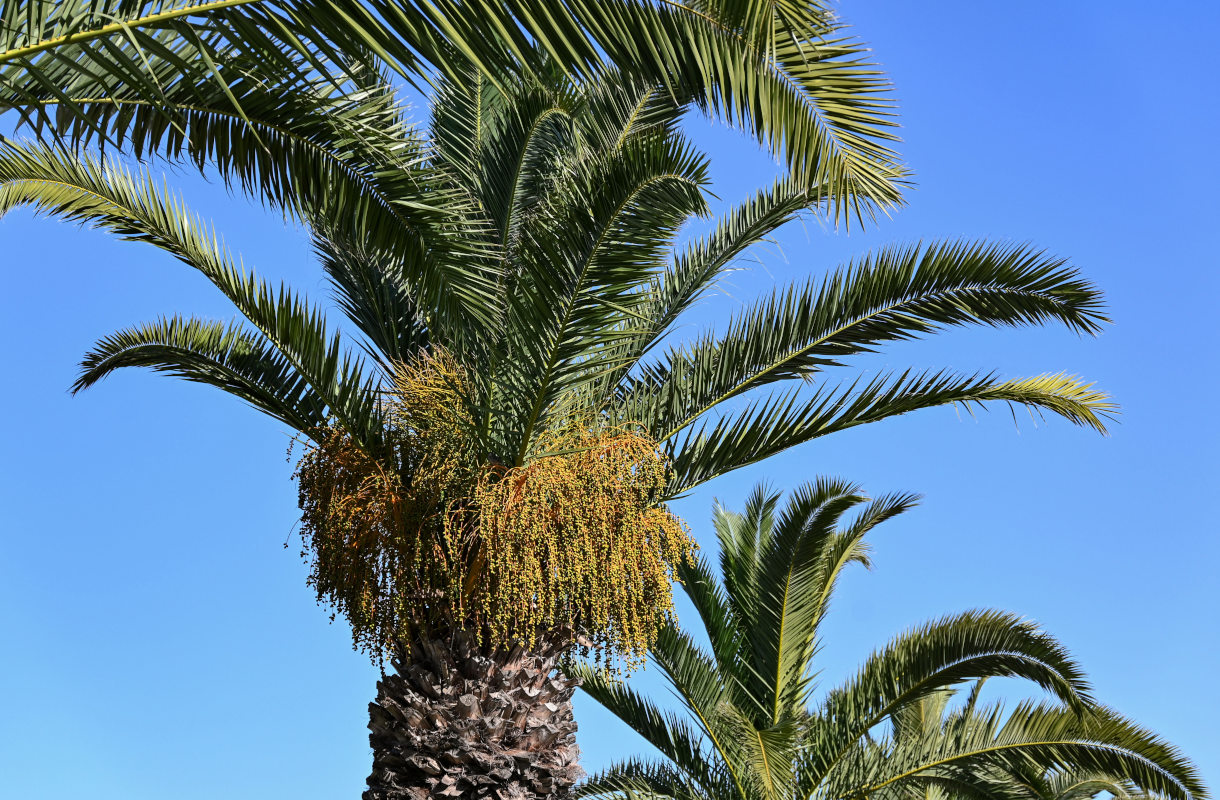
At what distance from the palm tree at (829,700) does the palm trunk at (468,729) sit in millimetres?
3200

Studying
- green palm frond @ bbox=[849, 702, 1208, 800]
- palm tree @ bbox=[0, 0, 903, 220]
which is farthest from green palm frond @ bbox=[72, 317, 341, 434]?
green palm frond @ bbox=[849, 702, 1208, 800]

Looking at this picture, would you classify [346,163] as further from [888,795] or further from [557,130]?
[888,795]

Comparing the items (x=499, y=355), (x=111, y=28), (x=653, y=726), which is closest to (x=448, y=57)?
(x=111, y=28)

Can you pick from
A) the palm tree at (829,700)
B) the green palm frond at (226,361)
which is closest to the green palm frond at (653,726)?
the palm tree at (829,700)

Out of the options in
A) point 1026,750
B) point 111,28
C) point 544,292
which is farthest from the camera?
point 1026,750

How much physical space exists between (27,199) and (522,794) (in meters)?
4.36

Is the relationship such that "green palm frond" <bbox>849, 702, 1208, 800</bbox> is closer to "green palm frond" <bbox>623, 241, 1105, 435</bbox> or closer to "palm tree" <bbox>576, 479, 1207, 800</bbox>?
"palm tree" <bbox>576, 479, 1207, 800</bbox>

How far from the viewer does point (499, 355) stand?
694 centimetres

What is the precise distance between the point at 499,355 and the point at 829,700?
20.4 ft

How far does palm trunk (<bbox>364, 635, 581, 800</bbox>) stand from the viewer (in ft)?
23.1

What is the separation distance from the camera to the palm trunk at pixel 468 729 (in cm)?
705

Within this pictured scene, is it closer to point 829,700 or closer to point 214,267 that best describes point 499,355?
point 214,267

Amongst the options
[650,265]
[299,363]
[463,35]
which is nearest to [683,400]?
[650,265]

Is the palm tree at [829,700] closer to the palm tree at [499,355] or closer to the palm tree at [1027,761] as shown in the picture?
the palm tree at [1027,761]
